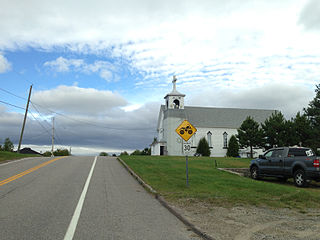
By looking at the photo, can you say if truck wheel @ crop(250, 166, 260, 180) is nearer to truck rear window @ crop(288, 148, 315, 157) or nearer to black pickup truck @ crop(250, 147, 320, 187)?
black pickup truck @ crop(250, 147, 320, 187)

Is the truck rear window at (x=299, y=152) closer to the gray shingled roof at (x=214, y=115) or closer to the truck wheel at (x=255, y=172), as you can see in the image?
the truck wheel at (x=255, y=172)

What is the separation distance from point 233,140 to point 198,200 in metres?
46.9

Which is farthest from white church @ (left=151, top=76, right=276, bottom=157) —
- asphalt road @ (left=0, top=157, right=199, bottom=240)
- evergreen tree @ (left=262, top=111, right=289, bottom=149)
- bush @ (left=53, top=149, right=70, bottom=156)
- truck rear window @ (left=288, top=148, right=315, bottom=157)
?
asphalt road @ (left=0, top=157, right=199, bottom=240)

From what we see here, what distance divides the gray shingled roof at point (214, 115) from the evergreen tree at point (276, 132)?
16760mm

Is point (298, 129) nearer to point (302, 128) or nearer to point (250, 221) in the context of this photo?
point (302, 128)

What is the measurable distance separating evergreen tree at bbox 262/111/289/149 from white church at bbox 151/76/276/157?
536 inches

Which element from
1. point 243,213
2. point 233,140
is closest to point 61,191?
point 243,213

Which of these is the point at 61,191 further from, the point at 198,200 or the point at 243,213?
the point at 243,213

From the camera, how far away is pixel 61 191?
10.6 metres

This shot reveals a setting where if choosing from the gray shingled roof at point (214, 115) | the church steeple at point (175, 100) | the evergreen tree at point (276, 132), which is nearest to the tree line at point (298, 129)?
the evergreen tree at point (276, 132)

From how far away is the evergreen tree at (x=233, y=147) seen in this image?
5412 cm

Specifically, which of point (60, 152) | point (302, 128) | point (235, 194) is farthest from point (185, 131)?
point (60, 152)

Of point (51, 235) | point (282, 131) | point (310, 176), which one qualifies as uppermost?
point (282, 131)

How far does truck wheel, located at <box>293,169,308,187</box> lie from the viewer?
1334cm
